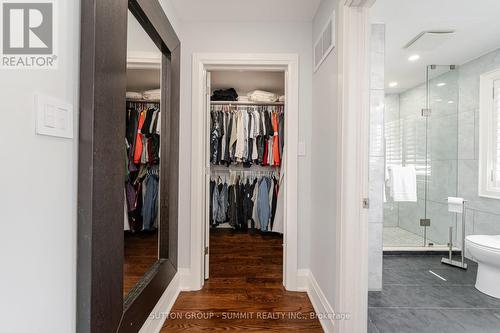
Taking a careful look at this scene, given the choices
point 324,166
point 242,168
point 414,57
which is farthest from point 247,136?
point 414,57

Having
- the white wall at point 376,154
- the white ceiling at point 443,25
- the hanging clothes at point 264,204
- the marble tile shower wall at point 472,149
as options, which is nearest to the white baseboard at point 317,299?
the white wall at point 376,154

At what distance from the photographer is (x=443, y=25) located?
2.20m

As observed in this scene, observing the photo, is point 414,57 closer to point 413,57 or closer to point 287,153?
point 413,57

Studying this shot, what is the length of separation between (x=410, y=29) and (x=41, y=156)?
2.86 metres

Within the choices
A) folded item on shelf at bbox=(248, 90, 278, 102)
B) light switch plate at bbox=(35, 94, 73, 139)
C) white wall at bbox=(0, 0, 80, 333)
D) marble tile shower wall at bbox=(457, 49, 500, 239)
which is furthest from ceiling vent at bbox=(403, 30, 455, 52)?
light switch plate at bbox=(35, 94, 73, 139)

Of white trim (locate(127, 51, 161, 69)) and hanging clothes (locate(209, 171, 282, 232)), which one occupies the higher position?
white trim (locate(127, 51, 161, 69))

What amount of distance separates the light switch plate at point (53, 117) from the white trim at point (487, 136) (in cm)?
360

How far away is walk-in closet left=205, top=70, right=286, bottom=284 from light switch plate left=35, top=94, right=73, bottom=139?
2.43m

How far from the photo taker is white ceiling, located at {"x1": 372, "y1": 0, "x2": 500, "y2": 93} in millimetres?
1938

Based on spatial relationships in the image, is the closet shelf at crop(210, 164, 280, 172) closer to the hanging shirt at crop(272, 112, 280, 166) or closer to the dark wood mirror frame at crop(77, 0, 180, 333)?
the hanging shirt at crop(272, 112, 280, 166)

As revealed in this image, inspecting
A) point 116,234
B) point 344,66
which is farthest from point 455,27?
point 116,234

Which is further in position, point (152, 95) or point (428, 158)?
point (428, 158)

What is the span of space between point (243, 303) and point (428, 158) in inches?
114

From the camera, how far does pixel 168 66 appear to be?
1.89m
